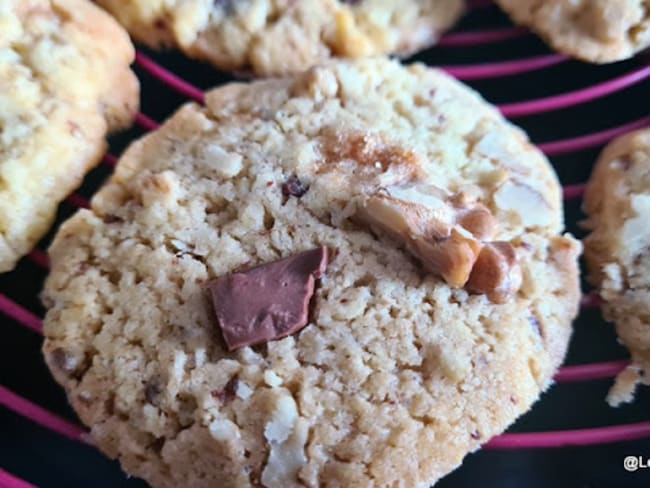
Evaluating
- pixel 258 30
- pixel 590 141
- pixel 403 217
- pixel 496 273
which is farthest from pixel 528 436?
pixel 258 30

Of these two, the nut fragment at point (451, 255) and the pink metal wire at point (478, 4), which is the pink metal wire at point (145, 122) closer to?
the nut fragment at point (451, 255)

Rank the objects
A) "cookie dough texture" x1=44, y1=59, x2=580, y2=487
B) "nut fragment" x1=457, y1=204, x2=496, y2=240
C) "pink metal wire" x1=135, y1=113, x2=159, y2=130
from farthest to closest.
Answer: "pink metal wire" x1=135, y1=113, x2=159, y2=130 → "nut fragment" x1=457, y1=204, x2=496, y2=240 → "cookie dough texture" x1=44, y1=59, x2=580, y2=487

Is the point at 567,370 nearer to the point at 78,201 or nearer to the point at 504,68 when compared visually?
the point at 504,68

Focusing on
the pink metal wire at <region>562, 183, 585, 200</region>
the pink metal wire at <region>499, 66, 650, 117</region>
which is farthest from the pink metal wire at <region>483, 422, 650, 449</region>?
the pink metal wire at <region>499, 66, 650, 117</region>

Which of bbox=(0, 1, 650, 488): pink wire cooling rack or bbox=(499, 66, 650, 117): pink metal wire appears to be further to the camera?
bbox=(499, 66, 650, 117): pink metal wire

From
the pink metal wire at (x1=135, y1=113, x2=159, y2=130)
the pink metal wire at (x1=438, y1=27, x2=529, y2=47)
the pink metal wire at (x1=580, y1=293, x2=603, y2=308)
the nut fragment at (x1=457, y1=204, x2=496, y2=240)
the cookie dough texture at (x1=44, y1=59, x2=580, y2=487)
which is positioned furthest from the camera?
the pink metal wire at (x1=438, y1=27, x2=529, y2=47)

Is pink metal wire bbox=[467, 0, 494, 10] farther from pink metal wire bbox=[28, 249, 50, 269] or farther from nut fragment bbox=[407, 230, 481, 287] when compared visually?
pink metal wire bbox=[28, 249, 50, 269]

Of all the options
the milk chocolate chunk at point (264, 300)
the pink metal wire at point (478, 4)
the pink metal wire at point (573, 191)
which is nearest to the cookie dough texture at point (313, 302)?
the milk chocolate chunk at point (264, 300)

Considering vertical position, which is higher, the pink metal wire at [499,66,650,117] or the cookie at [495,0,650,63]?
the cookie at [495,0,650,63]
